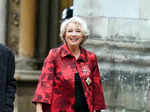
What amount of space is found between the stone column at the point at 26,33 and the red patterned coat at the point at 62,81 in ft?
14.7

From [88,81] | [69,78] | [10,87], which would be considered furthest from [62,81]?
[10,87]

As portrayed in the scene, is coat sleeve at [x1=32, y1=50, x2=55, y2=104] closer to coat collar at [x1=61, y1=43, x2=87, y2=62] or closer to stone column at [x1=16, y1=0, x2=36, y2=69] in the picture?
coat collar at [x1=61, y1=43, x2=87, y2=62]

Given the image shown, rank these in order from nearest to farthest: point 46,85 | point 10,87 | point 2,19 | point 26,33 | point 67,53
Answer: point 10,87 → point 46,85 → point 67,53 → point 2,19 → point 26,33

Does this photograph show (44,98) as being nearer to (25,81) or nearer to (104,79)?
(104,79)

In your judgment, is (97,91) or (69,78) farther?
(97,91)

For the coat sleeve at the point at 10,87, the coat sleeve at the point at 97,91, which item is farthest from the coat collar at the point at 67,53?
the coat sleeve at the point at 10,87

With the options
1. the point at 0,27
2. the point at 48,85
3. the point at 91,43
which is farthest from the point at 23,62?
the point at 48,85

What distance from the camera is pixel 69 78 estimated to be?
3.71m

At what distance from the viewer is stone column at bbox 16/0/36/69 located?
8.40 metres

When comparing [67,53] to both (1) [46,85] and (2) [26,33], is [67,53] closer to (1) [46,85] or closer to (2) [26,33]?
(1) [46,85]

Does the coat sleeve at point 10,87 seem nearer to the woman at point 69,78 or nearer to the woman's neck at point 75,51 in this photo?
the woman at point 69,78

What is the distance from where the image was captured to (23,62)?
27.2 ft

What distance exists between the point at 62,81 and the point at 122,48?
134 cm

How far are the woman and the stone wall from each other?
91cm
